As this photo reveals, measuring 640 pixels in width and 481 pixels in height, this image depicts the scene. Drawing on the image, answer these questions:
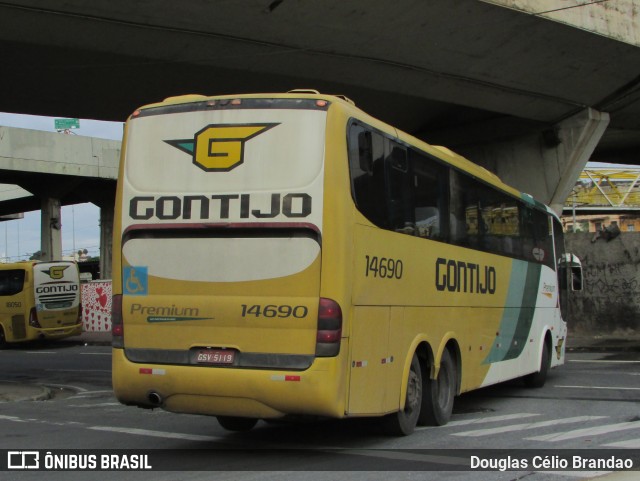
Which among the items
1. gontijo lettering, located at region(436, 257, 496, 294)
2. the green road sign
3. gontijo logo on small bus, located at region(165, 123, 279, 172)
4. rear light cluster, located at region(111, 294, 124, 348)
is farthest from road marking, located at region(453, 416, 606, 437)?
the green road sign

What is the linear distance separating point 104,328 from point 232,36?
2169 centimetres

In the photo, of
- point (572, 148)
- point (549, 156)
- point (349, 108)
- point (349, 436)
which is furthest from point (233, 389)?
point (549, 156)

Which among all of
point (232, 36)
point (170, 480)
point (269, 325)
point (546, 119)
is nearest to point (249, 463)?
point (170, 480)

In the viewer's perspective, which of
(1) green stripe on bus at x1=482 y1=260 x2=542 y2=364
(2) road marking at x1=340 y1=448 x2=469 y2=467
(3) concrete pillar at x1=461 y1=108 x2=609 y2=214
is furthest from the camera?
(3) concrete pillar at x1=461 y1=108 x2=609 y2=214

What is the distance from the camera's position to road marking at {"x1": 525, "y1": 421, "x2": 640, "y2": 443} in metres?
8.71

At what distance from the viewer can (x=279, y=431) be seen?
9742 millimetres

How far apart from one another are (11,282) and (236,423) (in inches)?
915

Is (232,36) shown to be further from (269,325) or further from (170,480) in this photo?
(170,480)

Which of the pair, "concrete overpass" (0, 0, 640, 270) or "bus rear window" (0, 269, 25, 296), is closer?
"concrete overpass" (0, 0, 640, 270)

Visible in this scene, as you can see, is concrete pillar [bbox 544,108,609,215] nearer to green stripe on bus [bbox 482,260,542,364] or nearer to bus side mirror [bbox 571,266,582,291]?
bus side mirror [bbox 571,266,582,291]

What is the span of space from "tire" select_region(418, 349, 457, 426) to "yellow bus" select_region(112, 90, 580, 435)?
2.12 ft

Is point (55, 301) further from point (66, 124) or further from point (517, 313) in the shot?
point (66, 124)

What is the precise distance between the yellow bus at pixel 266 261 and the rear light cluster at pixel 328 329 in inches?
0.5

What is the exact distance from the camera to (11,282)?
98.1 feet
